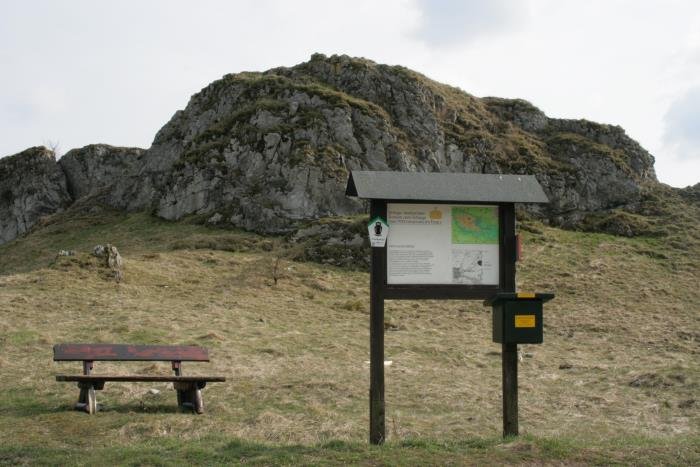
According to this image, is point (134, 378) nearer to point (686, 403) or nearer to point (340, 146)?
point (686, 403)

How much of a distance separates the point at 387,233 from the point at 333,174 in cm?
3075

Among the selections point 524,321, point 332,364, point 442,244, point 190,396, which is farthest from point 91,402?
point 524,321

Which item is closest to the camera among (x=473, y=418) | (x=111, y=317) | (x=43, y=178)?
(x=473, y=418)

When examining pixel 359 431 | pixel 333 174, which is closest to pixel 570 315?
pixel 359 431

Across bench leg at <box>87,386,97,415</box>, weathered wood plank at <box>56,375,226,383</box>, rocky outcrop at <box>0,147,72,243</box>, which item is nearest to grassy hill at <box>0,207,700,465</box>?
bench leg at <box>87,386,97,415</box>

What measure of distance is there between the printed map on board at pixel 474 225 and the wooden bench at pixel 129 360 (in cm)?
450

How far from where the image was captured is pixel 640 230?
125ft

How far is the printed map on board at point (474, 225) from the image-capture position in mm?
8734

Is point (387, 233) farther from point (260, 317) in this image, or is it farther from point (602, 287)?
point (602, 287)

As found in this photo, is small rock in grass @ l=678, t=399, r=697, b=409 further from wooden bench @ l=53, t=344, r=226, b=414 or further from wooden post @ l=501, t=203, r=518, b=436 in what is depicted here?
wooden bench @ l=53, t=344, r=226, b=414

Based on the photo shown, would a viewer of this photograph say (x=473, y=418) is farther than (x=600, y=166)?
No

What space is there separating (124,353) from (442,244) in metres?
5.58

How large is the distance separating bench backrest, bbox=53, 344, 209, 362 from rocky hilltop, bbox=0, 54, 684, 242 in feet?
84.1

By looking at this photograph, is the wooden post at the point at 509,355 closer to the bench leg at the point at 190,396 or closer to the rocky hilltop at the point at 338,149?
the bench leg at the point at 190,396
